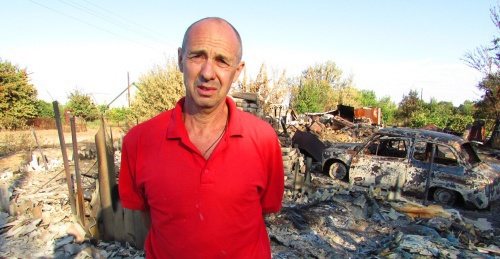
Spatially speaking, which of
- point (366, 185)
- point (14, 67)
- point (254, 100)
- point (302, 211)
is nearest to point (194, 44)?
point (302, 211)

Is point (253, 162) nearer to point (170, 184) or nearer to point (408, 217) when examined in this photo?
point (170, 184)

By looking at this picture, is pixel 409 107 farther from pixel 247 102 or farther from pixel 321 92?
pixel 247 102

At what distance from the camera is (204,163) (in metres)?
1.23

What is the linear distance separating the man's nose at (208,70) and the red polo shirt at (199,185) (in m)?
0.24

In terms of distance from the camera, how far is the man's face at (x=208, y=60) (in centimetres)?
126

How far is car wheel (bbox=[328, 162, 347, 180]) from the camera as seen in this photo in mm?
8438

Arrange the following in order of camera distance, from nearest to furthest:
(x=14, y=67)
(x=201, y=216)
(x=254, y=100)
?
(x=201, y=216), (x=254, y=100), (x=14, y=67)

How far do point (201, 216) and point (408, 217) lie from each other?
5.33 m

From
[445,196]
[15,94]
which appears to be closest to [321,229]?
[445,196]

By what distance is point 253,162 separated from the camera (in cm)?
131

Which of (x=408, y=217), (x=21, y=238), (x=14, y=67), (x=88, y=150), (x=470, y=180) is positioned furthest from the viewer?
(x=14, y=67)

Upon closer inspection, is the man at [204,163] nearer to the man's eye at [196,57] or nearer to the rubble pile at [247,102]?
the man's eye at [196,57]

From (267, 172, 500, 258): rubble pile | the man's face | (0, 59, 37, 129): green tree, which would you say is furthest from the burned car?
(0, 59, 37, 129): green tree

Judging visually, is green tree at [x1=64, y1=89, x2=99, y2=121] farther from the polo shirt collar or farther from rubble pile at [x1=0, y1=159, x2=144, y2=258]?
the polo shirt collar
